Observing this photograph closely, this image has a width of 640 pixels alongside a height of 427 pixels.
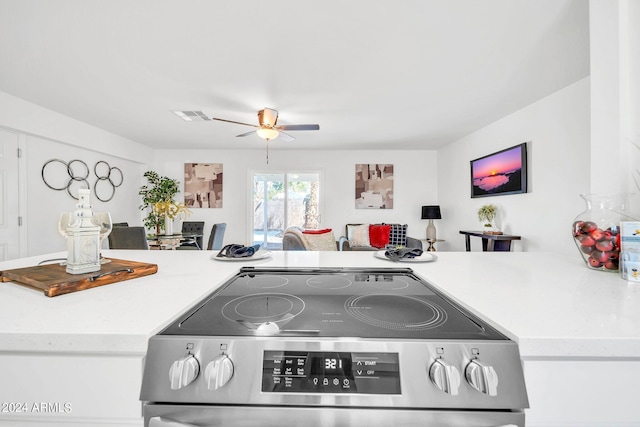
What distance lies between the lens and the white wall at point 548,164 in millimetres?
2588

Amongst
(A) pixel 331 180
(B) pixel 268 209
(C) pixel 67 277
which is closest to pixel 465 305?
(C) pixel 67 277

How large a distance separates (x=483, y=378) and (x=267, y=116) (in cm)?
316

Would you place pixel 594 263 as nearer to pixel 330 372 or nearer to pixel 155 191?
pixel 330 372

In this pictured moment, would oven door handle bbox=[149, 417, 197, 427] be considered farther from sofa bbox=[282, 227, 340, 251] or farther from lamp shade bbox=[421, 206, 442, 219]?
lamp shade bbox=[421, 206, 442, 219]

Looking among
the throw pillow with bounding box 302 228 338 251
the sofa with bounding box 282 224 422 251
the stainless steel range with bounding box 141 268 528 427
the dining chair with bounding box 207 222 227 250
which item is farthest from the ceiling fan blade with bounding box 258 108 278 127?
the stainless steel range with bounding box 141 268 528 427

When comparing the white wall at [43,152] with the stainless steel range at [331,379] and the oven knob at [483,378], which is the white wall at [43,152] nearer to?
the stainless steel range at [331,379]

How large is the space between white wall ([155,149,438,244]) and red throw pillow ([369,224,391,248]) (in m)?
0.60

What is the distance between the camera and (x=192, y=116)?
3568mm

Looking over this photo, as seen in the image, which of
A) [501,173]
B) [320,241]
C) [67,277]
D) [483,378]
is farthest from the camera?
[501,173]

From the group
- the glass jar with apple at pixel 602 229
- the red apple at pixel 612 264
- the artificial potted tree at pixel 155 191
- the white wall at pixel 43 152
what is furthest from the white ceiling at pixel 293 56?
the artificial potted tree at pixel 155 191

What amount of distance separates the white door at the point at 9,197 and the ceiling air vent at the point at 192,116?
6.05ft

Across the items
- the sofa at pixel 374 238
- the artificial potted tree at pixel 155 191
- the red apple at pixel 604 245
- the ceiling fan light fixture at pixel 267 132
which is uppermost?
the ceiling fan light fixture at pixel 267 132

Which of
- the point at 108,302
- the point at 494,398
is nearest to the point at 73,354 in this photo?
the point at 108,302

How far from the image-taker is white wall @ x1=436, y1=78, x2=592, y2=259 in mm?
2588
